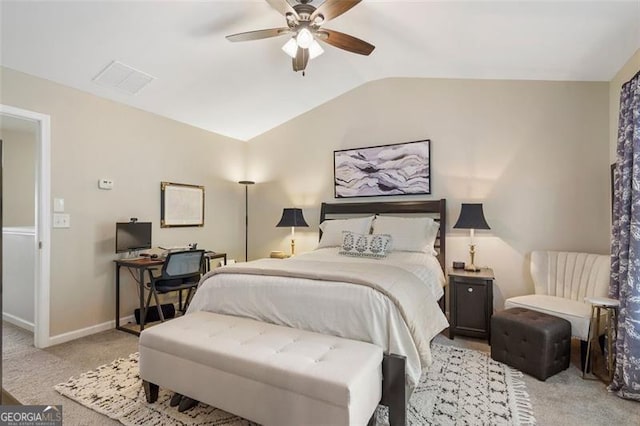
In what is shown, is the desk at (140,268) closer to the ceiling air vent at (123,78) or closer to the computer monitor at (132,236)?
the computer monitor at (132,236)

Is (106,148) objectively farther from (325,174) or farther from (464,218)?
(464,218)

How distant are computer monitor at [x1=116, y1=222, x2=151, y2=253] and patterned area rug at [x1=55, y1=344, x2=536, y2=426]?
1303 mm

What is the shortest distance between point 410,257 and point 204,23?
2.85m

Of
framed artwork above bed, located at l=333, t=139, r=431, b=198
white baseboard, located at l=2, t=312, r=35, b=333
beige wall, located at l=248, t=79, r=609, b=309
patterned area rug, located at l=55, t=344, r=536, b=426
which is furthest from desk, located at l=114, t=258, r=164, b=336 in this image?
beige wall, located at l=248, t=79, r=609, b=309

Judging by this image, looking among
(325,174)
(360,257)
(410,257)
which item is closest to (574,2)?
(410,257)

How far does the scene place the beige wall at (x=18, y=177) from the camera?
14.3ft

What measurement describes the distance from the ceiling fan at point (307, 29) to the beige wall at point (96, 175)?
1.95m

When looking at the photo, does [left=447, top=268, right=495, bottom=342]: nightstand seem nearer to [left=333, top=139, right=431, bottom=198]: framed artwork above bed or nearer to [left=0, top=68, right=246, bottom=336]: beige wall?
[left=333, top=139, right=431, bottom=198]: framed artwork above bed

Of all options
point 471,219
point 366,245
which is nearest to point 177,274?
point 366,245

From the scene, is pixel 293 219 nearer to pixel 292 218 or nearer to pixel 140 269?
pixel 292 218

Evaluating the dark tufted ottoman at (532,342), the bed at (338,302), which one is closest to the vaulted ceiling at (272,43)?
the bed at (338,302)

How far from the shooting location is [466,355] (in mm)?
2934

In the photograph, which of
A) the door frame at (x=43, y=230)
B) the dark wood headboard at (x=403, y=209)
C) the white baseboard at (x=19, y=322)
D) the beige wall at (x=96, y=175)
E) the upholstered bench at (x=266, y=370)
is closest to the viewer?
the upholstered bench at (x=266, y=370)

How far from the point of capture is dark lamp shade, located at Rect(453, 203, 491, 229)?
3462 mm
